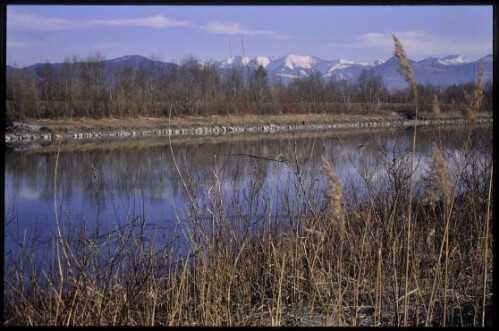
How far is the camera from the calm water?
161 inches

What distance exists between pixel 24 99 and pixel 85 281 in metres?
17.2

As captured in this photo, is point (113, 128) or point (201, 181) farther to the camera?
point (113, 128)

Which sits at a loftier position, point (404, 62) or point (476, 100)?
point (404, 62)

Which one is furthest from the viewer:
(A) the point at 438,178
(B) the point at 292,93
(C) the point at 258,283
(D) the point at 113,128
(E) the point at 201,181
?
(D) the point at 113,128

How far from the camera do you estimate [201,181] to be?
179 inches

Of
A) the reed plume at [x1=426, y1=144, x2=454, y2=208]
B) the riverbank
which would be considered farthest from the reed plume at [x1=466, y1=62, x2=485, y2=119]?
the riverbank

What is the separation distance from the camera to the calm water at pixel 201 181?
161 inches

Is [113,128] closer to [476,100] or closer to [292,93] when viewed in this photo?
[292,93]

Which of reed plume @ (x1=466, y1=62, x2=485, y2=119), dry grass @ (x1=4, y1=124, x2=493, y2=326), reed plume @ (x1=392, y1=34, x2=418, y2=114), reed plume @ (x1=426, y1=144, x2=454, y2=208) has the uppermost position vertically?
reed plume @ (x1=392, y1=34, x2=418, y2=114)

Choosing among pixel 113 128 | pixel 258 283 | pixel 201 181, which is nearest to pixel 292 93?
pixel 201 181

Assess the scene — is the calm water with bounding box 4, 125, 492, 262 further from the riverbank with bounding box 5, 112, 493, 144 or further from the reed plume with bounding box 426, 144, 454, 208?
the riverbank with bounding box 5, 112, 493, 144

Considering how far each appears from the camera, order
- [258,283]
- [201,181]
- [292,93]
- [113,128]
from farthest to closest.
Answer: [113,128], [292,93], [201,181], [258,283]

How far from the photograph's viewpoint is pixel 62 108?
1952 centimetres

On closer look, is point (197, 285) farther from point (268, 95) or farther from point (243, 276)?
point (268, 95)
